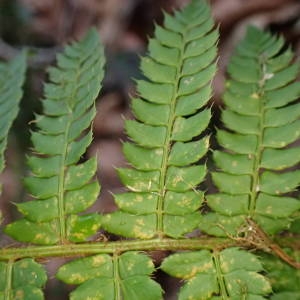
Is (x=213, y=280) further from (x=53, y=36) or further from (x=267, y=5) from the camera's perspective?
(x=53, y=36)

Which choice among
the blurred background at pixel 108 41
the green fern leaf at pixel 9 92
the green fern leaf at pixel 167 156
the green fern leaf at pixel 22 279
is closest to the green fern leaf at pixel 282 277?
the green fern leaf at pixel 167 156

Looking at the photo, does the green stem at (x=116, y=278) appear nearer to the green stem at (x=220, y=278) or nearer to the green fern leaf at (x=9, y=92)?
Result: the green stem at (x=220, y=278)

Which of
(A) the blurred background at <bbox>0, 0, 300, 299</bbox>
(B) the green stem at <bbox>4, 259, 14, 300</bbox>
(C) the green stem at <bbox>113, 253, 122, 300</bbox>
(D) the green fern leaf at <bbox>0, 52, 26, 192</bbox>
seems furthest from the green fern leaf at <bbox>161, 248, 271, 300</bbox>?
(A) the blurred background at <bbox>0, 0, 300, 299</bbox>

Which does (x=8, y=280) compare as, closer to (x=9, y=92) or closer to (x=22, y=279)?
(x=22, y=279)

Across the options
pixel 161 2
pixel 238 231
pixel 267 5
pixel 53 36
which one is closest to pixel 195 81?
pixel 238 231

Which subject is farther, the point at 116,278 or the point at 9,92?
the point at 9,92

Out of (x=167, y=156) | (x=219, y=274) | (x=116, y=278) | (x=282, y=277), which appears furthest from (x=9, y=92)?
(x=282, y=277)
